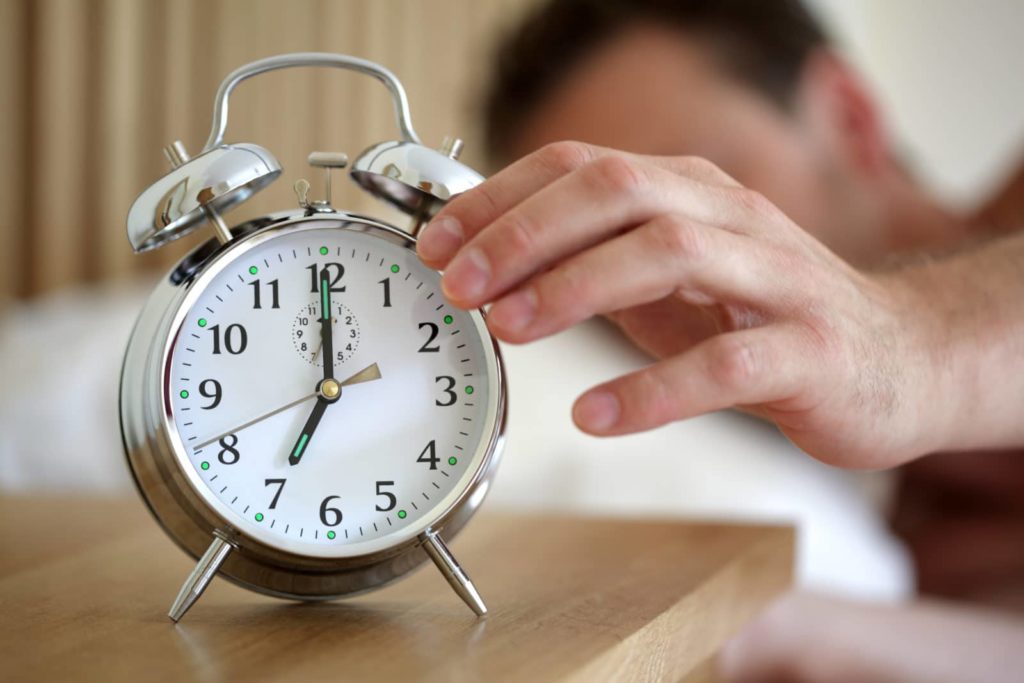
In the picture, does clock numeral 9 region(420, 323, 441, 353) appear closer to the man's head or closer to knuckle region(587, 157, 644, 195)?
knuckle region(587, 157, 644, 195)

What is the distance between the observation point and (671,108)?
180 centimetres

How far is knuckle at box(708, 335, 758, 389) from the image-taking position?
0.56 meters

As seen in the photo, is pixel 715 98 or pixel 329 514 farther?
pixel 715 98

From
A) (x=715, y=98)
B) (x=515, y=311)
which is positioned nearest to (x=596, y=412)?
(x=515, y=311)

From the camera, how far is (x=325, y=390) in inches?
Result: 23.5

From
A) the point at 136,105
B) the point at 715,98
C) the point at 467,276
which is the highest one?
the point at 467,276

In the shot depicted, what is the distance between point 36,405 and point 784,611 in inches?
42.0

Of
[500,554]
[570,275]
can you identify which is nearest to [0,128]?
[500,554]

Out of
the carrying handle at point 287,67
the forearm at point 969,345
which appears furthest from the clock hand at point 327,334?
the forearm at point 969,345

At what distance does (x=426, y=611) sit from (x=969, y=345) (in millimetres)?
423

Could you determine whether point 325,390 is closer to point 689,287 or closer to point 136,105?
point 689,287

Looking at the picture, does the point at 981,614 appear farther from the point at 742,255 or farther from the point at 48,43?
the point at 48,43

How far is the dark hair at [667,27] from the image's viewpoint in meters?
1.95

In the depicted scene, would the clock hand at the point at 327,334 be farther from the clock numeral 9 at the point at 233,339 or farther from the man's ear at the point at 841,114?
the man's ear at the point at 841,114
